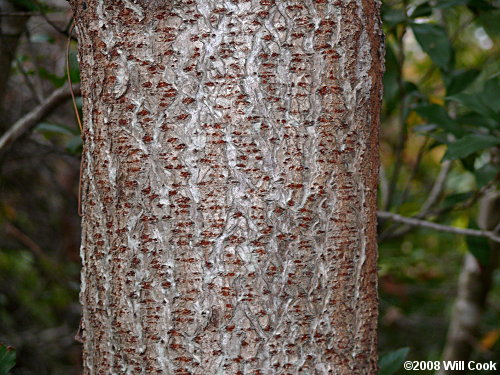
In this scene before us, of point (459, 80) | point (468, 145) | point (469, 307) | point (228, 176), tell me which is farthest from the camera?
point (469, 307)

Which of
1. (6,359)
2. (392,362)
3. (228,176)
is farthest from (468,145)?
(6,359)

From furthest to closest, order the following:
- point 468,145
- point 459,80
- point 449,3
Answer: point 459,80 < point 449,3 < point 468,145

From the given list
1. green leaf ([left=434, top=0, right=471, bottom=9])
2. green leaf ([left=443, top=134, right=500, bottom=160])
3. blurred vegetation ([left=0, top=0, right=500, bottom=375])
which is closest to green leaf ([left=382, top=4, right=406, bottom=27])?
blurred vegetation ([left=0, top=0, right=500, bottom=375])

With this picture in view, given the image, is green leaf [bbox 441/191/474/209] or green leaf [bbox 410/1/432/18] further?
green leaf [bbox 441/191/474/209]

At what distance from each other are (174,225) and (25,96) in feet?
7.31

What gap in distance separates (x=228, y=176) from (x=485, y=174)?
1271 millimetres

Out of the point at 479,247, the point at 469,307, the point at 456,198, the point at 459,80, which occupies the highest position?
the point at 459,80

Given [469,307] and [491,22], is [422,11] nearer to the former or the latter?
[491,22]

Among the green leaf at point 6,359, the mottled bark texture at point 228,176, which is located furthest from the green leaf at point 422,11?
the green leaf at point 6,359

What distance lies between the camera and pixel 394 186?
230cm

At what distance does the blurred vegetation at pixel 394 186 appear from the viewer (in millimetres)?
1813

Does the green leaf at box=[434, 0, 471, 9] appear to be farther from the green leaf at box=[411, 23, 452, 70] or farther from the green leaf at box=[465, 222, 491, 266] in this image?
the green leaf at box=[465, 222, 491, 266]

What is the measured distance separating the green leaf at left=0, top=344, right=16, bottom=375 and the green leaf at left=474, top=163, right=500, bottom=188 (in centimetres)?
148

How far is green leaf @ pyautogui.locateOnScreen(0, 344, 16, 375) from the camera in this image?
102 cm
